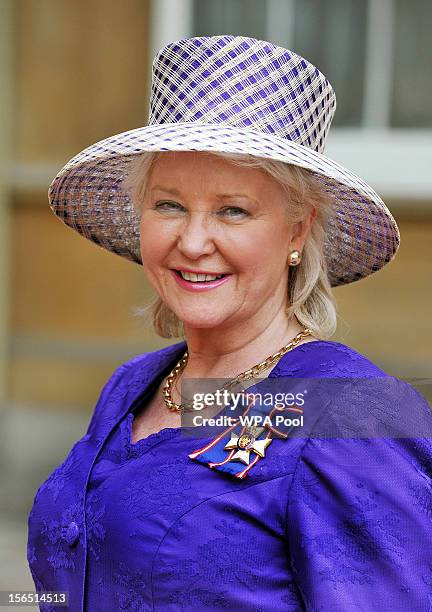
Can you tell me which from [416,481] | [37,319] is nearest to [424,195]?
[37,319]

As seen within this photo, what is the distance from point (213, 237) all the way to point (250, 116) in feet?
0.85

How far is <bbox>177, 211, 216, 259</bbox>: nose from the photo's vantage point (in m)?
1.98

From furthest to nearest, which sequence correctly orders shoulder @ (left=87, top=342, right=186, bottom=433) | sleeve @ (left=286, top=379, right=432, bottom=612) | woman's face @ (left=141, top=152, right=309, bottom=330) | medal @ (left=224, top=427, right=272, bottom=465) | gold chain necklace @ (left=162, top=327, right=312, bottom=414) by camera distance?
shoulder @ (left=87, top=342, right=186, bottom=433), gold chain necklace @ (left=162, top=327, right=312, bottom=414), woman's face @ (left=141, top=152, right=309, bottom=330), medal @ (left=224, top=427, right=272, bottom=465), sleeve @ (left=286, top=379, right=432, bottom=612)

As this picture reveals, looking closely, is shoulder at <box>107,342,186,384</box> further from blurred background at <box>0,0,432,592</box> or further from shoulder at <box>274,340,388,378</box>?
blurred background at <box>0,0,432,592</box>

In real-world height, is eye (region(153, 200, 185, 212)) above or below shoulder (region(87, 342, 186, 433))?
above

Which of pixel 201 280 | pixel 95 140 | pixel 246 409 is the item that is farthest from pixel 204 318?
pixel 95 140

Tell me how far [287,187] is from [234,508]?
0.64 meters

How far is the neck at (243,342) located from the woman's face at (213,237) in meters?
0.03

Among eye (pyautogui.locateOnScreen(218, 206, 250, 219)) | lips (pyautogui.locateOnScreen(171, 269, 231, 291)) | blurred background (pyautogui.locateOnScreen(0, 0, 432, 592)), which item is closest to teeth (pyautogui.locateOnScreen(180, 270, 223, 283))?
lips (pyautogui.locateOnScreen(171, 269, 231, 291))

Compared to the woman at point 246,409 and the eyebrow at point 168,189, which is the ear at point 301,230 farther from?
the eyebrow at point 168,189

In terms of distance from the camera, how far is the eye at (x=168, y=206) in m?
2.03

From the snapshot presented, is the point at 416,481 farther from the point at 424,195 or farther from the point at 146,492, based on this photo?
the point at 424,195

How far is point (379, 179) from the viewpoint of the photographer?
5078mm

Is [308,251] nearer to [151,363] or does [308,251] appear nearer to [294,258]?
[294,258]
